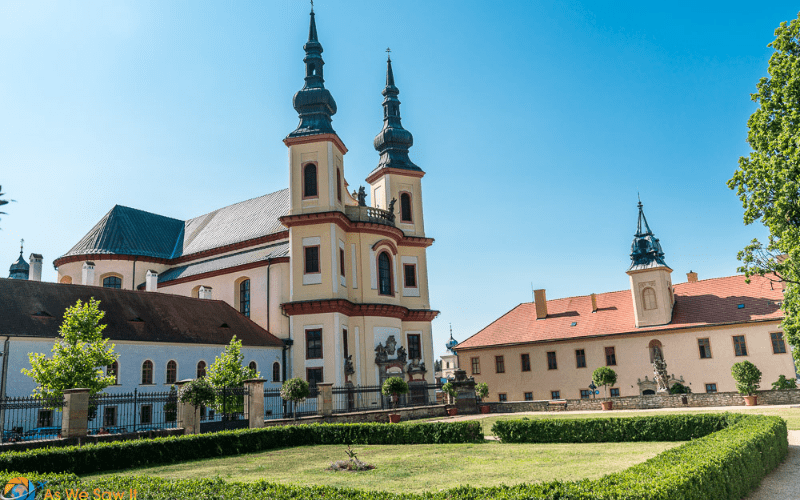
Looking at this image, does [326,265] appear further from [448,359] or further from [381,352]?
[448,359]

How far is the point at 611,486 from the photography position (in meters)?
7.84

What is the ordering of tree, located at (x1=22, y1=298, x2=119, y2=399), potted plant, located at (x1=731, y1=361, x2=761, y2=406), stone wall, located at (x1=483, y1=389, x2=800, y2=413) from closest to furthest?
tree, located at (x1=22, y1=298, x2=119, y2=399) < stone wall, located at (x1=483, y1=389, x2=800, y2=413) < potted plant, located at (x1=731, y1=361, x2=761, y2=406)

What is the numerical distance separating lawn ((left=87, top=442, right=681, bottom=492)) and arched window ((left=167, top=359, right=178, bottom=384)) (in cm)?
1359

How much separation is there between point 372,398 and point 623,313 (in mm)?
23648

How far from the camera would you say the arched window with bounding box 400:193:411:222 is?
151ft

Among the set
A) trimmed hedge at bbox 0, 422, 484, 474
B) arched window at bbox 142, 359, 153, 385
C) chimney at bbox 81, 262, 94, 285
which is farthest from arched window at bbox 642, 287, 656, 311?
chimney at bbox 81, 262, 94, 285

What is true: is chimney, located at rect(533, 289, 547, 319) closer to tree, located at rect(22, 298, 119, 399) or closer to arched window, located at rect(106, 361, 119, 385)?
arched window, located at rect(106, 361, 119, 385)

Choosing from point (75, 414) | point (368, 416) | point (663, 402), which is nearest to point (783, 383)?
point (663, 402)

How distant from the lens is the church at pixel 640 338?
42.2 meters

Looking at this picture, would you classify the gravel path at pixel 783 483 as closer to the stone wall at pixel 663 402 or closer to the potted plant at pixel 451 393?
the stone wall at pixel 663 402

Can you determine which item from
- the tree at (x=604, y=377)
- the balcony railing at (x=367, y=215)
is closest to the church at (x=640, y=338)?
the tree at (x=604, y=377)

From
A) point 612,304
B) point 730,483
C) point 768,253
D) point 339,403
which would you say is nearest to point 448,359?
point 612,304

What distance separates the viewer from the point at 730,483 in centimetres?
994

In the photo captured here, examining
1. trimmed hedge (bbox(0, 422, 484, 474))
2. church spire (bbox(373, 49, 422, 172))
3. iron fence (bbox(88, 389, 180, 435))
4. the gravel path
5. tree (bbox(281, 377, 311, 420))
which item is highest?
church spire (bbox(373, 49, 422, 172))
